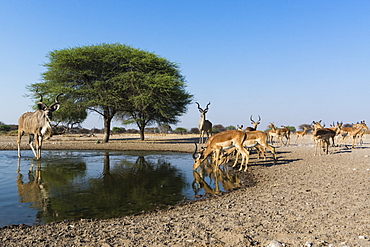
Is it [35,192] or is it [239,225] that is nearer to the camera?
[239,225]

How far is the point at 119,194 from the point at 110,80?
2094 cm

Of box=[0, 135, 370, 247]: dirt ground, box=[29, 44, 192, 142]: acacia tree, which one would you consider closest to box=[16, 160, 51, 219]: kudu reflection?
box=[0, 135, 370, 247]: dirt ground

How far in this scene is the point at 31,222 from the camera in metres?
5.71

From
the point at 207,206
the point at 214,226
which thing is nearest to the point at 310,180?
the point at 207,206

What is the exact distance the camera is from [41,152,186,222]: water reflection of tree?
6624 millimetres

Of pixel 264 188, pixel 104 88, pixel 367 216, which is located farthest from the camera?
pixel 104 88

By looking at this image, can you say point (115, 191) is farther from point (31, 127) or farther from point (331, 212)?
point (31, 127)

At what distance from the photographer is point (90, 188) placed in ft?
29.0

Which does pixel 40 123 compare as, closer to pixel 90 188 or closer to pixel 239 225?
pixel 90 188

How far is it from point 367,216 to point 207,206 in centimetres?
322

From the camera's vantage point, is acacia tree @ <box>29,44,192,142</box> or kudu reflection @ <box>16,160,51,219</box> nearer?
kudu reflection @ <box>16,160,51,219</box>

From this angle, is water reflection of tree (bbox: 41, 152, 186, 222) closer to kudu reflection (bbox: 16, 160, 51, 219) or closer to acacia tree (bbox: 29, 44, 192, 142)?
kudu reflection (bbox: 16, 160, 51, 219)

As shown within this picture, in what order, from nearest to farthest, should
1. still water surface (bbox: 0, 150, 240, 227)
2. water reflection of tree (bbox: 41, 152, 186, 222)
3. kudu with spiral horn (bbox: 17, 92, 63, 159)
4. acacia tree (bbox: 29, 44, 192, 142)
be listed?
1. still water surface (bbox: 0, 150, 240, 227)
2. water reflection of tree (bbox: 41, 152, 186, 222)
3. kudu with spiral horn (bbox: 17, 92, 63, 159)
4. acacia tree (bbox: 29, 44, 192, 142)

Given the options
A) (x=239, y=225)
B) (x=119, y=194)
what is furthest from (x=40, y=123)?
(x=239, y=225)
